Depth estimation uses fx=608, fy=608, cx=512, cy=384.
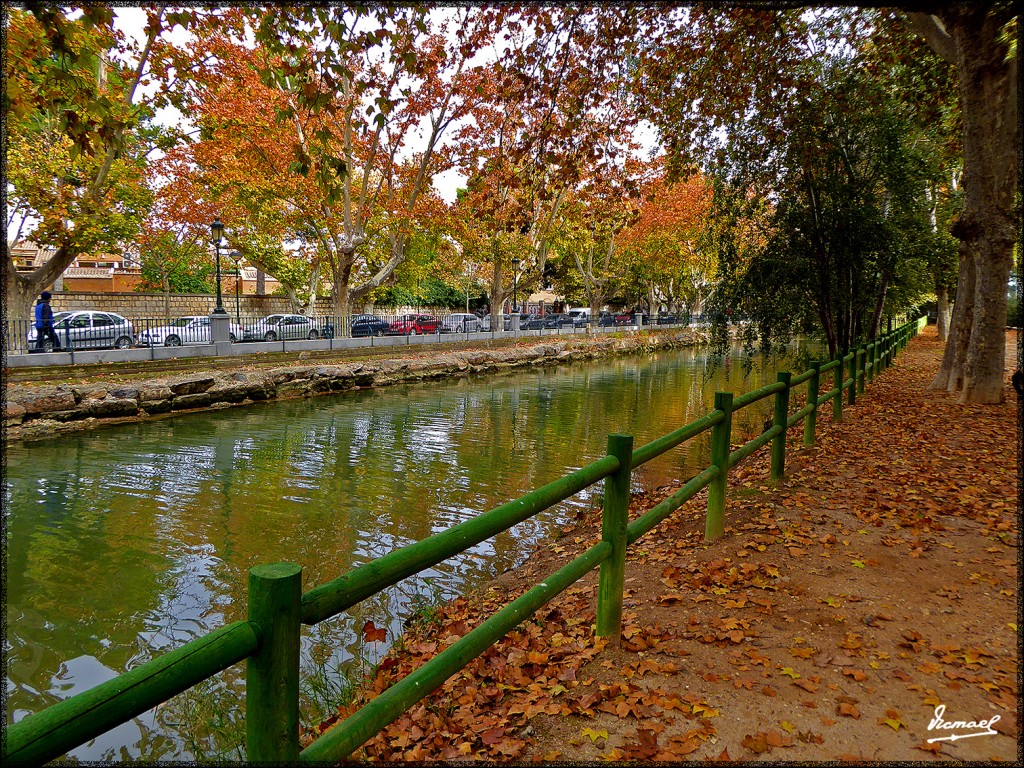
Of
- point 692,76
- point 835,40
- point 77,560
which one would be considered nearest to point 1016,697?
point 77,560

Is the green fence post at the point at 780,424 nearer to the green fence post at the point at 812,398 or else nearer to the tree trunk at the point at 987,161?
the green fence post at the point at 812,398

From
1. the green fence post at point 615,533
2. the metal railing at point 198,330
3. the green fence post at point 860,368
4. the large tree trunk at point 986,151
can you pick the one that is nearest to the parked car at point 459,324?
the metal railing at point 198,330

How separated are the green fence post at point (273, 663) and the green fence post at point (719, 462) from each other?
12.3 ft

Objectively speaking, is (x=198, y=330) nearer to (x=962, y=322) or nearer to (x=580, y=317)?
(x=962, y=322)

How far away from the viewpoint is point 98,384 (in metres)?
14.6

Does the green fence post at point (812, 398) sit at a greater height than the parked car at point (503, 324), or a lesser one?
lesser

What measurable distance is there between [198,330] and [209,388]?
486 cm

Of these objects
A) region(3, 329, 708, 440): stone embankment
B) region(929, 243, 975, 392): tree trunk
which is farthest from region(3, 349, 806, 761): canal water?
region(929, 243, 975, 392): tree trunk

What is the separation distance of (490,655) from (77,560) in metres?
5.24

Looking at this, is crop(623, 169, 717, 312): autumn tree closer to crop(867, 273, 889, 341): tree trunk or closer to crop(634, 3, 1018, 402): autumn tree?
crop(867, 273, 889, 341): tree trunk

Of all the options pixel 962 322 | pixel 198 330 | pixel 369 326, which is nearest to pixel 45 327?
pixel 198 330

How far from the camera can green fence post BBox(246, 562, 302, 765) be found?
172cm

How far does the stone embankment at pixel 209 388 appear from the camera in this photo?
43.1ft

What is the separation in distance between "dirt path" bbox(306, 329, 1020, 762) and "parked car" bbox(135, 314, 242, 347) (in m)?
17.3
